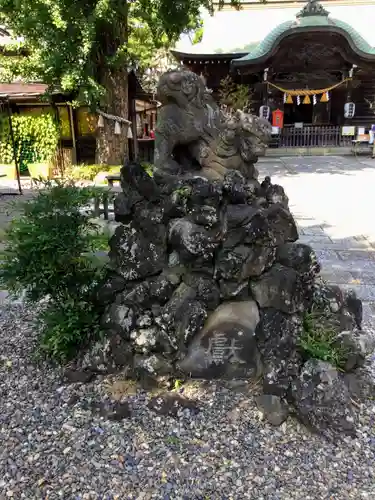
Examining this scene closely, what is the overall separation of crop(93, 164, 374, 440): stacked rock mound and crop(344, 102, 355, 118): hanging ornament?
1878cm

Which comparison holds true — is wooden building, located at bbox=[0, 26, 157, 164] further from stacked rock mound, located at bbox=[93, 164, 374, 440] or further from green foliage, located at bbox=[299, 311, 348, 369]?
green foliage, located at bbox=[299, 311, 348, 369]

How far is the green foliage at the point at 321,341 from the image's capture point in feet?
9.30

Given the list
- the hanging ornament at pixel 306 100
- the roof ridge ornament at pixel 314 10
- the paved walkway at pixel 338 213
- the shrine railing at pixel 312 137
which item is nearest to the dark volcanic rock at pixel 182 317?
the paved walkway at pixel 338 213

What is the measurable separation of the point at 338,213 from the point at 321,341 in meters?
6.65

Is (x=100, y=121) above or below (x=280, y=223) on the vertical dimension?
above

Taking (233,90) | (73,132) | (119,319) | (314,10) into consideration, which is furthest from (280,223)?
(314,10)

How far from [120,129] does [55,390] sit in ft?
37.8

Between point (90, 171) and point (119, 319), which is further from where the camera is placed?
point (90, 171)

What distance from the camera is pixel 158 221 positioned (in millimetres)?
3012

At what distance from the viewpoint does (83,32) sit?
11.0m

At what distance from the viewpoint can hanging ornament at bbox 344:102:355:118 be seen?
1958cm

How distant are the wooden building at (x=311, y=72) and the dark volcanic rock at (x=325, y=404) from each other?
1794 cm

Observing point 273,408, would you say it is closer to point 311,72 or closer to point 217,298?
point 217,298

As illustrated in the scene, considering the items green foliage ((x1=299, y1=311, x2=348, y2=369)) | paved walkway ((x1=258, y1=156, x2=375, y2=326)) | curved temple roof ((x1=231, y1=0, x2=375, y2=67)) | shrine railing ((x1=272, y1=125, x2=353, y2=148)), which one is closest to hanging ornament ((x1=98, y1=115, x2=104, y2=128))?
paved walkway ((x1=258, y1=156, x2=375, y2=326))
